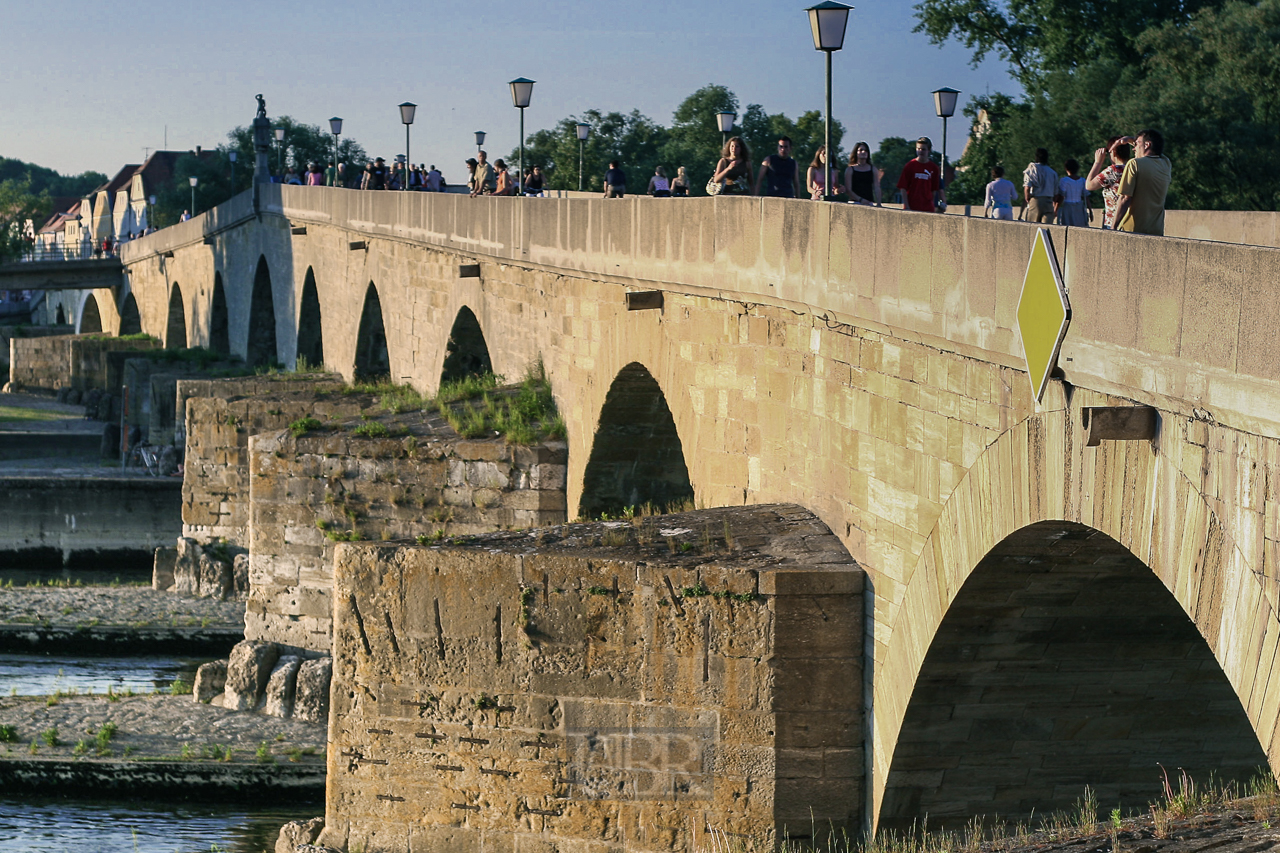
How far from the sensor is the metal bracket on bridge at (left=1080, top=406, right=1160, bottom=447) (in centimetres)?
600

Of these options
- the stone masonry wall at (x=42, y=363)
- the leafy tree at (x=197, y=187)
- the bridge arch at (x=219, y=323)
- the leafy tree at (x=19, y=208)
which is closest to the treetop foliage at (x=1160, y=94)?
the bridge arch at (x=219, y=323)

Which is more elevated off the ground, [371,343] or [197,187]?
[197,187]

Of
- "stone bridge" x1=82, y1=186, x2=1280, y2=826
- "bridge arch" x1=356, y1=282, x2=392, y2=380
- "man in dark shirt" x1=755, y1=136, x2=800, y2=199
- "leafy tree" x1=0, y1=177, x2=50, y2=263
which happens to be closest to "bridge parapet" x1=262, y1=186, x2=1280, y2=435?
"stone bridge" x1=82, y1=186, x2=1280, y2=826

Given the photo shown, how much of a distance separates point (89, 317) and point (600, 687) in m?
68.3

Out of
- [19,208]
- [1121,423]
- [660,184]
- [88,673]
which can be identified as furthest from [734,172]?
[19,208]

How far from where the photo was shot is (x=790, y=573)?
917cm

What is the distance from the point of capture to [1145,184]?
7.82m

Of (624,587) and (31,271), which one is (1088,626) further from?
(31,271)

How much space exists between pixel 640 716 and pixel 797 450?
1937 millimetres

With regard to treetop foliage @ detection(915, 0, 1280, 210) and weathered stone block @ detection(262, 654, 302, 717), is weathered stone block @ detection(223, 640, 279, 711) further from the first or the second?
treetop foliage @ detection(915, 0, 1280, 210)

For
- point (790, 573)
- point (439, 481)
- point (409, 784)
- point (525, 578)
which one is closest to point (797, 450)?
point (790, 573)

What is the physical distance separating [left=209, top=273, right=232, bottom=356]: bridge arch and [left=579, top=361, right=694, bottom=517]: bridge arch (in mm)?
32083

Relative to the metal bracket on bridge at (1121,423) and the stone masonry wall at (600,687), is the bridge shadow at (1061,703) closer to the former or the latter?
the stone masonry wall at (600,687)

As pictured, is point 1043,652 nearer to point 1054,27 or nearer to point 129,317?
point 1054,27
